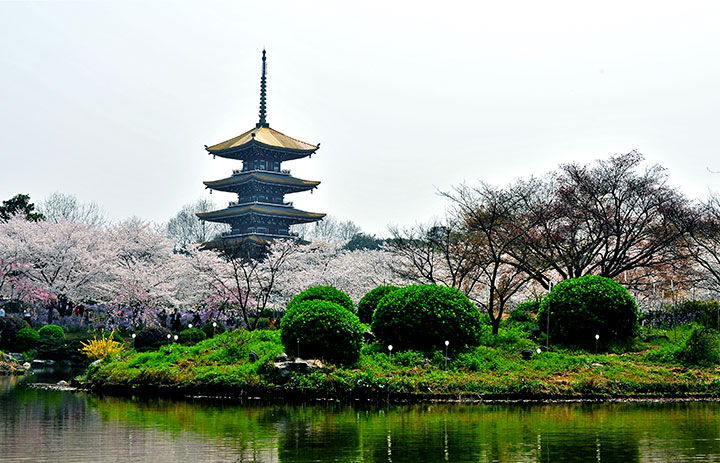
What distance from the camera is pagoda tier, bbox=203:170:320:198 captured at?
62.8 meters

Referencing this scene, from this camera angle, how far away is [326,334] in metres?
19.5

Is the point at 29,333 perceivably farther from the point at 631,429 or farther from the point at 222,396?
Answer: the point at 631,429

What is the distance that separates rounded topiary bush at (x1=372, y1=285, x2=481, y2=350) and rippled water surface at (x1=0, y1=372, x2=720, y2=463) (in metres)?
3.40

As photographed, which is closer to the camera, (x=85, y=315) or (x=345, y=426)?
(x=345, y=426)

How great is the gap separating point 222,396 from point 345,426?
615 centimetres

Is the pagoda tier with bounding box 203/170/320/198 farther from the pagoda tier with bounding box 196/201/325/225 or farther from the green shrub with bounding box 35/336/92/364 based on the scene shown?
the green shrub with bounding box 35/336/92/364

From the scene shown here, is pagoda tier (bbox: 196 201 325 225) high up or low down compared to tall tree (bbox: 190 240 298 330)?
up

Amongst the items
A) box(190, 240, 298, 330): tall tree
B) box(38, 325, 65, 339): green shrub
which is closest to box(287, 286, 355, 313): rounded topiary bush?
box(38, 325, 65, 339): green shrub

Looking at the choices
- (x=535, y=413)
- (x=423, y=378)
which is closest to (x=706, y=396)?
(x=535, y=413)

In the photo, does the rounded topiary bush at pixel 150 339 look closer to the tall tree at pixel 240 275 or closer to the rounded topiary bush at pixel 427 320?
the tall tree at pixel 240 275

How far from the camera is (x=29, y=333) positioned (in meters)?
37.0

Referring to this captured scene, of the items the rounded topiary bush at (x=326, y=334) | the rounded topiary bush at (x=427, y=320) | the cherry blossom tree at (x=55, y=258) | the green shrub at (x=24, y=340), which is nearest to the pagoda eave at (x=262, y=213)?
the cherry blossom tree at (x=55, y=258)

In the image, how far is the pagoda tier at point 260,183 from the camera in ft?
206

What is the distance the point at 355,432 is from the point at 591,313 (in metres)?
10.7
